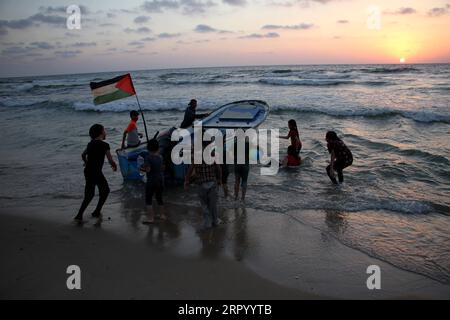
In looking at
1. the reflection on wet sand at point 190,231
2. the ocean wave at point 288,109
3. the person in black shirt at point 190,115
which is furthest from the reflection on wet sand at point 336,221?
the ocean wave at point 288,109

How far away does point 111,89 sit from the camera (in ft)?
27.7

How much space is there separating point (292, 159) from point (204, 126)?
8.68 feet

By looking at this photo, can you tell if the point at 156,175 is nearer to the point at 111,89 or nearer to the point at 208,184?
the point at 208,184

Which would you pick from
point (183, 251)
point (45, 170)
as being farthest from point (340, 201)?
point (45, 170)

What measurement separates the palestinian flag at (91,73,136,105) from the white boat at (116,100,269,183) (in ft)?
4.21

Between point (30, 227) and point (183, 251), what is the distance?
9.47 ft

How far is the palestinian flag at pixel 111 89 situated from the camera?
827 centimetres

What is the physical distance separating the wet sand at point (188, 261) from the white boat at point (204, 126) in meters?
1.77

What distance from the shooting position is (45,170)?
10.0m
